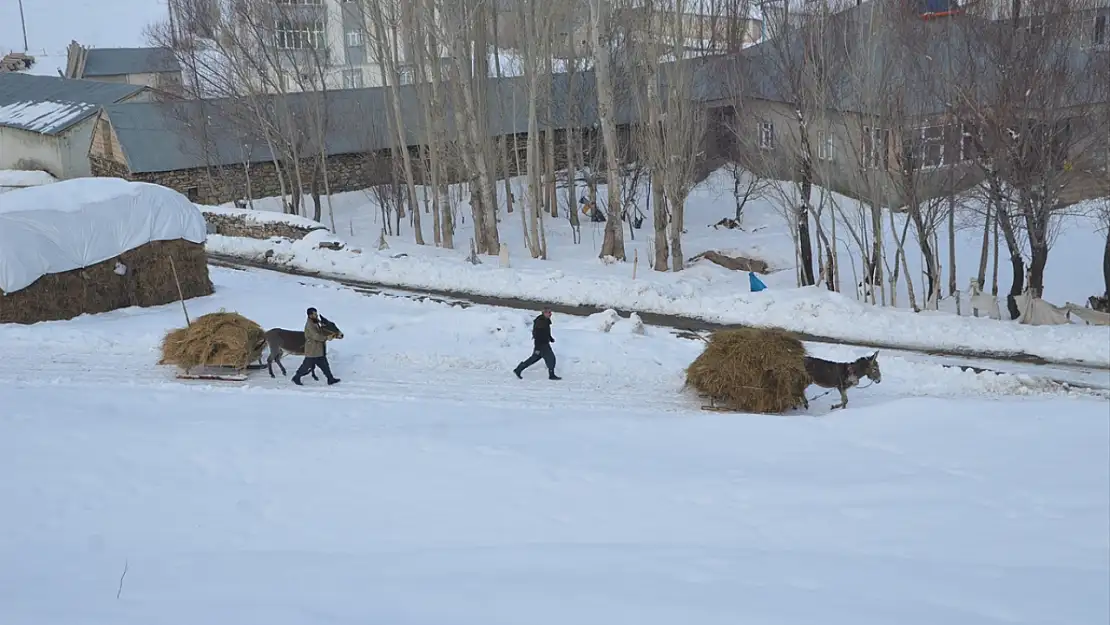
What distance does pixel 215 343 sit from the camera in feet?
52.5

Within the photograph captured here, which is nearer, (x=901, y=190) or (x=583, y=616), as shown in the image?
(x=583, y=616)

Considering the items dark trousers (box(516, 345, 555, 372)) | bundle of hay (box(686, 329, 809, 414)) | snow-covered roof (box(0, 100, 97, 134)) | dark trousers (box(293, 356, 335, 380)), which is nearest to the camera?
bundle of hay (box(686, 329, 809, 414))

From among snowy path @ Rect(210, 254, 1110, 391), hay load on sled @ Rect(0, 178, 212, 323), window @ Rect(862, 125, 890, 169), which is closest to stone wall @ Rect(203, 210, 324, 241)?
snowy path @ Rect(210, 254, 1110, 391)

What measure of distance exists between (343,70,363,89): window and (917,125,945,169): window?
2651 centimetres

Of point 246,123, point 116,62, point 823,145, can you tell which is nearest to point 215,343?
point 823,145

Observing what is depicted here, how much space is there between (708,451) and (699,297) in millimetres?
9583

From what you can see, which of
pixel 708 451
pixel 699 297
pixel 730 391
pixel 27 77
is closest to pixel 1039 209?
pixel 699 297

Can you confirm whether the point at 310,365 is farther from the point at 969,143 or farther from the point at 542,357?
the point at 969,143

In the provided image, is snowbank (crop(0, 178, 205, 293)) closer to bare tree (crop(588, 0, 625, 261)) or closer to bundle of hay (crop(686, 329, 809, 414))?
bare tree (crop(588, 0, 625, 261))

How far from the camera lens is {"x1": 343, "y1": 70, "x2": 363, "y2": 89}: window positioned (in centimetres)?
4344

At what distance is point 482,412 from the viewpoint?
47.4 ft

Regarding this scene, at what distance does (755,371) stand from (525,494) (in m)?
4.86

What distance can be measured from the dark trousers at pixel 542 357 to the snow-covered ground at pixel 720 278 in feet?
19.9

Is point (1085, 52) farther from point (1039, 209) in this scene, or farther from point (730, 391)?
point (730, 391)
